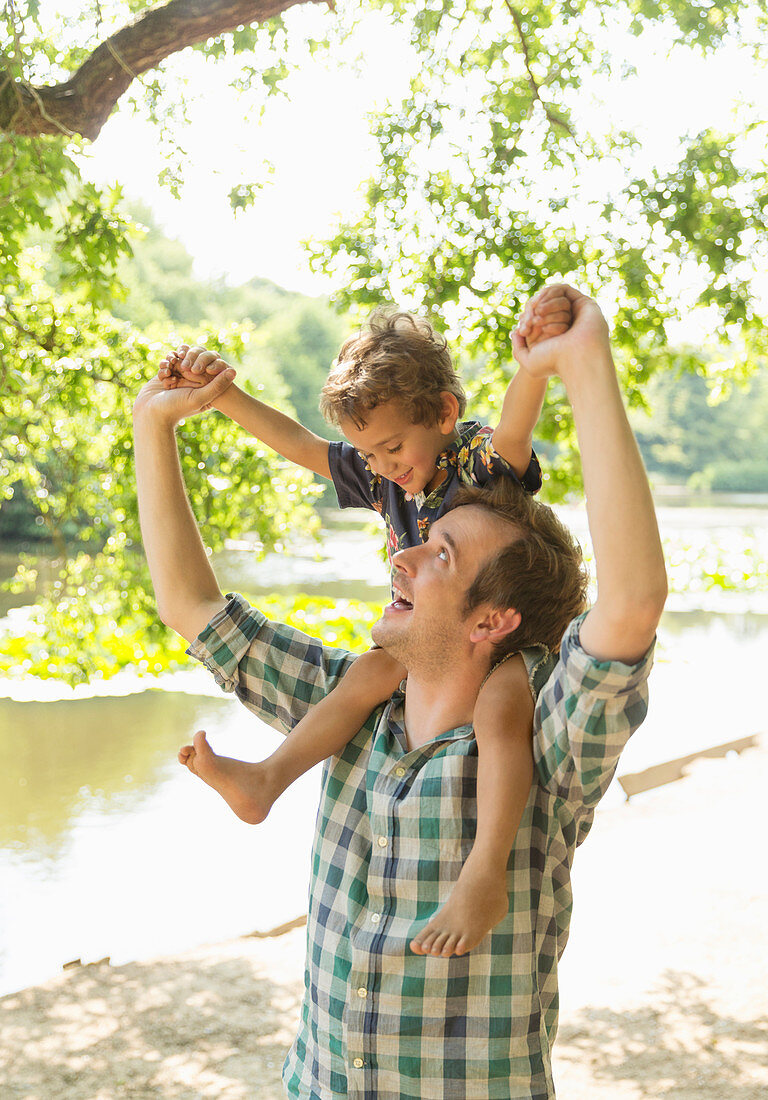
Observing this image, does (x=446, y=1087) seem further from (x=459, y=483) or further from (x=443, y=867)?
(x=459, y=483)

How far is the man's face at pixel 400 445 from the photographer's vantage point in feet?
6.44

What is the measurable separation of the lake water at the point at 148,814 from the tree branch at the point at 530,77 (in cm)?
244

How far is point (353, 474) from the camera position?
216 cm

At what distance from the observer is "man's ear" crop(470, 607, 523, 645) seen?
1.23m

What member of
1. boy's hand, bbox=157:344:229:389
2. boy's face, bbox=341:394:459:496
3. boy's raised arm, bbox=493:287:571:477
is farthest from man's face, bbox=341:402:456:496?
boy's hand, bbox=157:344:229:389

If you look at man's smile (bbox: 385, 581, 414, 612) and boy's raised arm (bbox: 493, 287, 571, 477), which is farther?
man's smile (bbox: 385, 581, 414, 612)

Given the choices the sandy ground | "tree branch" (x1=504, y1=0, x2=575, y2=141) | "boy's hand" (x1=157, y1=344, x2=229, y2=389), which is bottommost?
the sandy ground

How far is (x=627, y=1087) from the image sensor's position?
320cm

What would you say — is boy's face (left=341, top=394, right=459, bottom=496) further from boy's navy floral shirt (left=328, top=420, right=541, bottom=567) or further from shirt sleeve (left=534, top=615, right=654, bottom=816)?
shirt sleeve (left=534, top=615, right=654, bottom=816)

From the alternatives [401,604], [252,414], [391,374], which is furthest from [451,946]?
[391,374]

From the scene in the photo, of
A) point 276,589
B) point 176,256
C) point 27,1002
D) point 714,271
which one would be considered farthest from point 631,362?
point 176,256

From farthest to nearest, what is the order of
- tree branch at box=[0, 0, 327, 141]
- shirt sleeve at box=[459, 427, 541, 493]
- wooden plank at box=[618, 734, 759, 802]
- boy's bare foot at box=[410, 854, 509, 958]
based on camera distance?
wooden plank at box=[618, 734, 759, 802] → tree branch at box=[0, 0, 327, 141] → shirt sleeve at box=[459, 427, 541, 493] → boy's bare foot at box=[410, 854, 509, 958]

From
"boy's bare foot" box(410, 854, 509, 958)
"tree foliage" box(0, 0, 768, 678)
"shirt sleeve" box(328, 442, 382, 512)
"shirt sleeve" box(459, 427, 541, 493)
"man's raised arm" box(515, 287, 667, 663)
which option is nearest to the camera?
"man's raised arm" box(515, 287, 667, 663)

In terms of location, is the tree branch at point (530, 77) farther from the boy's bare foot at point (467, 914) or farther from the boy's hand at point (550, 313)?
the boy's bare foot at point (467, 914)
